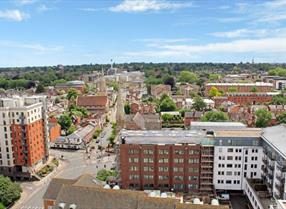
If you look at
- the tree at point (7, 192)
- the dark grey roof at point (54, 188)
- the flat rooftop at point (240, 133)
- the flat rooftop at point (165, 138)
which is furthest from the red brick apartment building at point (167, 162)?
the tree at point (7, 192)

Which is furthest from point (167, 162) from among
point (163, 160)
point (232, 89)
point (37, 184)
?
point (232, 89)

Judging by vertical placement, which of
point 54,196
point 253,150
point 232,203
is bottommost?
point 232,203

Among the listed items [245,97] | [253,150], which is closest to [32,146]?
[253,150]

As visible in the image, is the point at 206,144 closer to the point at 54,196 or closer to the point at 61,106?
the point at 54,196

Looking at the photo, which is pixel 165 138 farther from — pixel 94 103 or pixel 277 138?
pixel 94 103

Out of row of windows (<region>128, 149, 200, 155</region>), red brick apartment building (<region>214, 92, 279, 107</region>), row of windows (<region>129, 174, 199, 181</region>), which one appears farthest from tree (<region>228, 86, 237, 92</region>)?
row of windows (<region>129, 174, 199, 181</region>)

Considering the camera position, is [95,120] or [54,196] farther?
[95,120]

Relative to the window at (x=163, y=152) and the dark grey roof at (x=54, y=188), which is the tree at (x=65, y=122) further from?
the dark grey roof at (x=54, y=188)
